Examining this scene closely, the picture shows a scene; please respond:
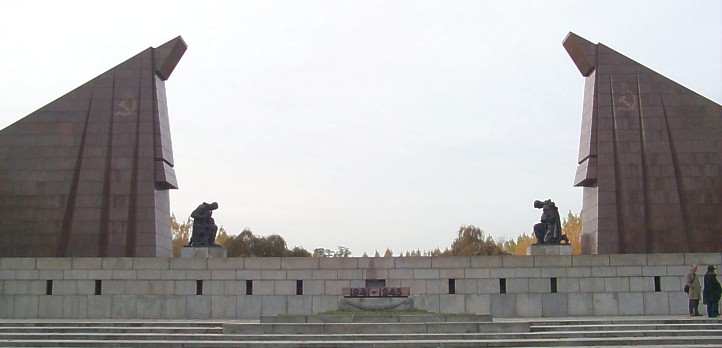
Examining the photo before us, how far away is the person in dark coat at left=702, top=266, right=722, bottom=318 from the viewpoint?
17703mm

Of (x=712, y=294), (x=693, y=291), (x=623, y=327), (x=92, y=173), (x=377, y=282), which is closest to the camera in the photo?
(x=623, y=327)

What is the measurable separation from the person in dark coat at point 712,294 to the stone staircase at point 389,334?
1.01 meters

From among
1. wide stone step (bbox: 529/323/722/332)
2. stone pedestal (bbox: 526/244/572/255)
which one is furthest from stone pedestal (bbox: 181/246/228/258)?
wide stone step (bbox: 529/323/722/332)

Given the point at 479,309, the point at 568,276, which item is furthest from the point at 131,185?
the point at 568,276

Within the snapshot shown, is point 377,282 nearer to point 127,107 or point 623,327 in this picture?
point 623,327

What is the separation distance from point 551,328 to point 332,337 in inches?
167

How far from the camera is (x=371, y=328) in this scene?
51.2ft

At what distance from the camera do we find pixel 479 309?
2092cm

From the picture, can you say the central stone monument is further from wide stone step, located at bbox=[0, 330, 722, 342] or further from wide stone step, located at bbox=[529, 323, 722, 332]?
wide stone step, located at bbox=[529, 323, 722, 332]

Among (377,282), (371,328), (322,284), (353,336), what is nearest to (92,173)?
(322,284)

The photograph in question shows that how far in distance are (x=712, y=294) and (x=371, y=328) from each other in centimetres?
764

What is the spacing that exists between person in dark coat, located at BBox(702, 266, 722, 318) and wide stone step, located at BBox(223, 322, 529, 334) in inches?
186

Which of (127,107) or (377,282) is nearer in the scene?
(377,282)

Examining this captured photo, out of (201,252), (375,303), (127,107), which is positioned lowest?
(375,303)
